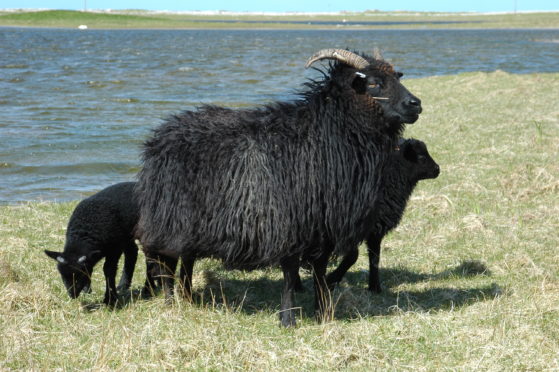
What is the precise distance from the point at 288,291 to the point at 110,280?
1.67m

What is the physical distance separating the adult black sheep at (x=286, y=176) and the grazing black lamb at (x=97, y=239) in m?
0.63

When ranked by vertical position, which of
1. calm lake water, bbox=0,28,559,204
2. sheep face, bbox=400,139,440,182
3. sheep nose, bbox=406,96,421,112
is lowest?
calm lake water, bbox=0,28,559,204

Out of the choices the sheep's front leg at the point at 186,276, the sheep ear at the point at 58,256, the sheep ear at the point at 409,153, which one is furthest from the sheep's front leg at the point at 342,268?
the sheep ear at the point at 58,256

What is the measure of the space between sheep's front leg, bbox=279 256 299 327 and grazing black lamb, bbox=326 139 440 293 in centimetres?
88

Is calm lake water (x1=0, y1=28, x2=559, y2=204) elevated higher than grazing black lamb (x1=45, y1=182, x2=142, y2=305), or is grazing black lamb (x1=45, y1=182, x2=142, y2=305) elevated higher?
grazing black lamb (x1=45, y1=182, x2=142, y2=305)

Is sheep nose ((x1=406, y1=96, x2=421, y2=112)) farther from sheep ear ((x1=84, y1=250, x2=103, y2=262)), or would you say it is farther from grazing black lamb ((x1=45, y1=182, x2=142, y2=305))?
sheep ear ((x1=84, y1=250, x2=103, y2=262))

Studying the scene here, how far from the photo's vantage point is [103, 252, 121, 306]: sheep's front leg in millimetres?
6262

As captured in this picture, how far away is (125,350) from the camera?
4766mm

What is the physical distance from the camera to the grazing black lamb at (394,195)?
6.65m

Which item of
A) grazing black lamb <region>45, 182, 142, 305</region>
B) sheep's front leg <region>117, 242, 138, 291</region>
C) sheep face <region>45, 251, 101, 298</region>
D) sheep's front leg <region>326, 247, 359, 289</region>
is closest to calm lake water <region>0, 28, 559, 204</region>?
sheep's front leg <region>326, 247, 359, 289</region>

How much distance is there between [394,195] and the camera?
7.02 m

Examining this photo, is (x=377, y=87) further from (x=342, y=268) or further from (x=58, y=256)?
(x=58, y=256)

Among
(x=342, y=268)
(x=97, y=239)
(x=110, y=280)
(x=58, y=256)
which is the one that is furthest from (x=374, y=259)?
(x=58, y=256)

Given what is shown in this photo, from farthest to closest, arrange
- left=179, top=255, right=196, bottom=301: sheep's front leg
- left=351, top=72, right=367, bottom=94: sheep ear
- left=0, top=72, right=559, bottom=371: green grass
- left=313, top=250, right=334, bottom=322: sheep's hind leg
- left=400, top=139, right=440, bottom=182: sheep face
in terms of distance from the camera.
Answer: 1. left=400, top=139, right=440, bottom=182: sheep face
2. left=179, top=255, right=196, bottom=301: sheep's front leg
3. left=313, top=250, right=334, bottom=322: sheep's hind leg
4. left=351, top=72, right=367, bottom=94: sheep ear
5. left=0, top=72, right=559, bottom=371: green grass
